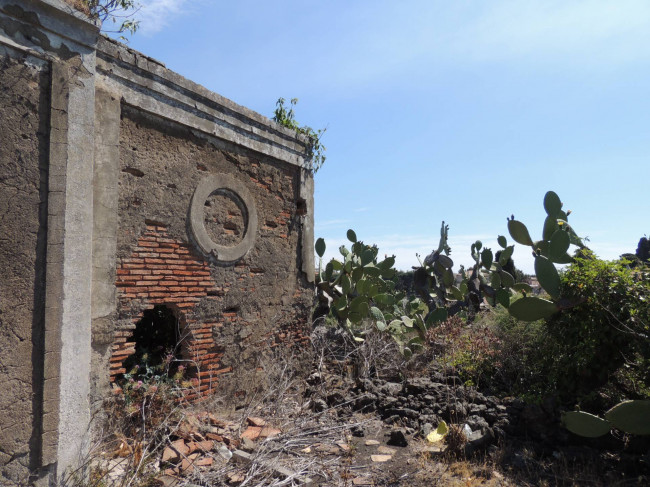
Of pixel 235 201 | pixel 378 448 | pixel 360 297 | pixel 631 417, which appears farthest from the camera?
pixel 360 297

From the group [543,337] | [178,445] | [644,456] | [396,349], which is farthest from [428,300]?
[178,445]

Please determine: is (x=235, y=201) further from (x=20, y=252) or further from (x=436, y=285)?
(x=436, y=285)

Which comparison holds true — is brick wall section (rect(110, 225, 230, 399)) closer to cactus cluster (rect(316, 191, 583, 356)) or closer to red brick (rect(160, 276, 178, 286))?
red brick (rect(160, 276, 178, 286))

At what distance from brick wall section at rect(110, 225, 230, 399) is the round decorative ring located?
0.23m

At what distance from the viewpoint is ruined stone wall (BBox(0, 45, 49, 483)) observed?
11.7ft

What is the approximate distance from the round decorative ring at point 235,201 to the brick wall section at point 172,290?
0.23 m

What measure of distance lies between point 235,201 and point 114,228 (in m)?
1.88

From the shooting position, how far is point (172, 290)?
5.46m

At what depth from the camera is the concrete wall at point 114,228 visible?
3699 mm

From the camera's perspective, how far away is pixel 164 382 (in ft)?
17.4

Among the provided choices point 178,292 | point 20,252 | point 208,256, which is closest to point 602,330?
point 208,256

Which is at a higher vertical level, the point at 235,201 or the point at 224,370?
the point at 235,201

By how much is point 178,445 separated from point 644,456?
4326mm

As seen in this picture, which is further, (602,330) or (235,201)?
(235,201)
